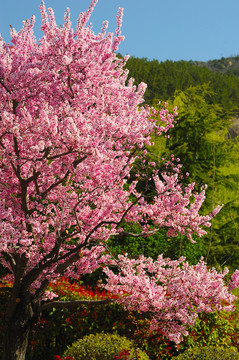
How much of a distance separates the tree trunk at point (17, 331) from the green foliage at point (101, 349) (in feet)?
2.48

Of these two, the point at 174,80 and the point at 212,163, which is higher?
the point at 174,80

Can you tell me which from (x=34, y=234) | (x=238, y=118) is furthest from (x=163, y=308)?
(x=238, y=118)

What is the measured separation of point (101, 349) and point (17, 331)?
1.33 m

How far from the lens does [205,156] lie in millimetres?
13805

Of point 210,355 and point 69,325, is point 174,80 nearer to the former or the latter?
point 69,325

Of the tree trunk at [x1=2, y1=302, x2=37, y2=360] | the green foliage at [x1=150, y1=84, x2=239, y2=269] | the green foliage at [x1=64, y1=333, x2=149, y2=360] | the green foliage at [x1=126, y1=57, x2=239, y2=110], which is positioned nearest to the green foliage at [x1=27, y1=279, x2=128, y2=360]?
Result: the tree trunk at [x1=2, y1=302, x2=37, y2=360]

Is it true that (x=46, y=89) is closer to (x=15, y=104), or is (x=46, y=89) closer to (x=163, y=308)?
(x=15, y=104)

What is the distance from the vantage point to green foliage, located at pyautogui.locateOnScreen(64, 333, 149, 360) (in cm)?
477

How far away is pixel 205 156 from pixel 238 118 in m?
40.6

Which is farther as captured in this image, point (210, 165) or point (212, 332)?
point (210, 165)

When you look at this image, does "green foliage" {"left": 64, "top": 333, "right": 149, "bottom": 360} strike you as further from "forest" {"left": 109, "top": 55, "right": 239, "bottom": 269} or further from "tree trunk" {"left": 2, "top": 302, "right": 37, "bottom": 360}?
"forest" {"left": 109, "top": 55, "right": 239, "bottom": 269}

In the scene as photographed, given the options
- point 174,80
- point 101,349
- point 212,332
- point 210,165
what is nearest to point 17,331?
point 101,349

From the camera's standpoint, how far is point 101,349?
4.83 metres

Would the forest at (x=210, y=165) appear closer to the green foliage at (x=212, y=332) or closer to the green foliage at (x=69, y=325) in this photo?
the green foliage at (x=212, y=332)
